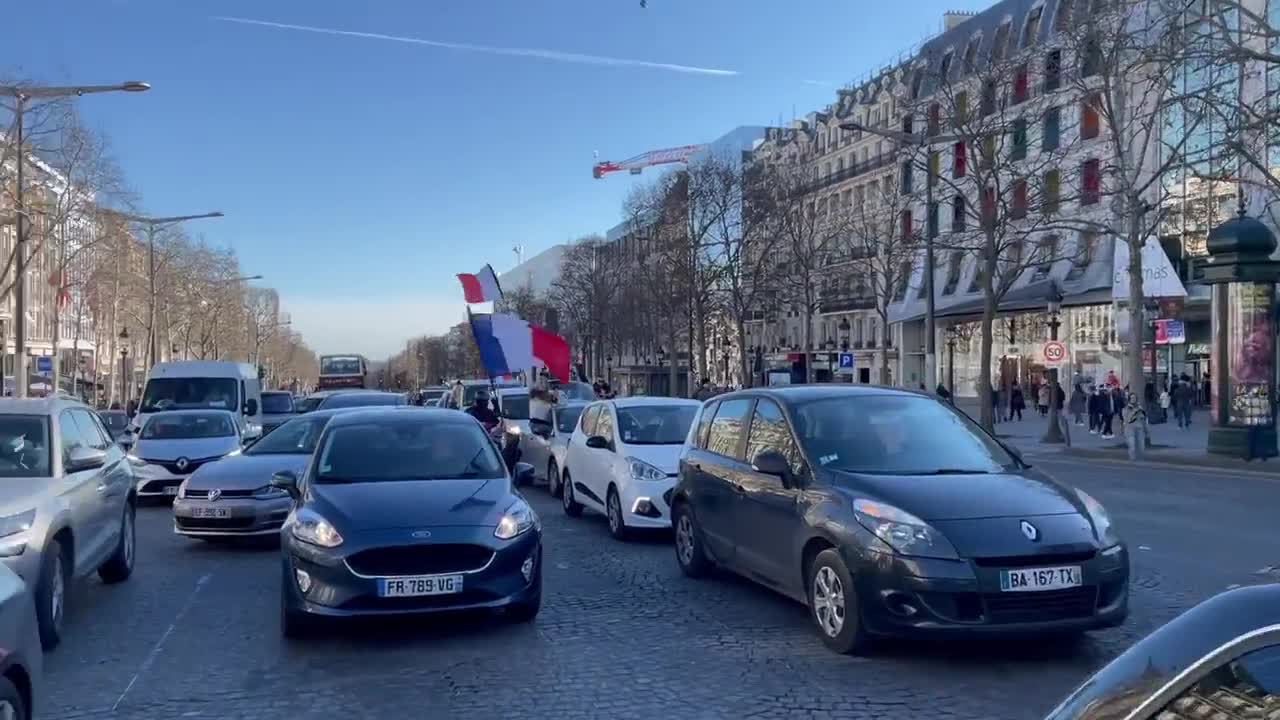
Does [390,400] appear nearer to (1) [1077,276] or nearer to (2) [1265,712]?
(2) [1265,712]

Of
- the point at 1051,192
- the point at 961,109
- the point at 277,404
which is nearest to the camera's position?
the point at 961,109

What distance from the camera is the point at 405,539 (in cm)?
742

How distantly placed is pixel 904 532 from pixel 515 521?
2.63 meters

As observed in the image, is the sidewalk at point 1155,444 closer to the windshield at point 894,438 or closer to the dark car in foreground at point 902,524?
the windshield at point 894,438

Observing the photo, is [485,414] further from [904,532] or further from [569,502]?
[904,532]

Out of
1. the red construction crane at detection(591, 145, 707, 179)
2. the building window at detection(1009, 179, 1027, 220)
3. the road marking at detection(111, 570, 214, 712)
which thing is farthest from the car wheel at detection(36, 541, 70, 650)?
the red construction crane at detection(591, 145, 707, 179)

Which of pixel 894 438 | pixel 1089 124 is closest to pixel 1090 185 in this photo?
pixel 1089 124

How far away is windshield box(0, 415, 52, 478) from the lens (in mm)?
8109

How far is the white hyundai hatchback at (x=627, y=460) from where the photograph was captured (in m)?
12.3

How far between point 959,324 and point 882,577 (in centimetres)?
5360

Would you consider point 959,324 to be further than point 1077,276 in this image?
Yes

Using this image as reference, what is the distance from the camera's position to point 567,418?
17797 millimetres

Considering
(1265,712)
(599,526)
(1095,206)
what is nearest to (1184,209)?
(1095,206)

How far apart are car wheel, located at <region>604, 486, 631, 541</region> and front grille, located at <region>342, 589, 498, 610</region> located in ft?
16.4
